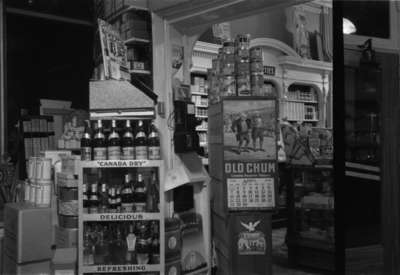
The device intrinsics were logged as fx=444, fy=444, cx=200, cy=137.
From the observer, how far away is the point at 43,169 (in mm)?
3895

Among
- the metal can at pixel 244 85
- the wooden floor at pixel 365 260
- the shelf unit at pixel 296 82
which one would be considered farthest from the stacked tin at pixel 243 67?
the shelf unit at pixel 296 82

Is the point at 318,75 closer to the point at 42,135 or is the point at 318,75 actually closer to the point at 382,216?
the point at 42,135

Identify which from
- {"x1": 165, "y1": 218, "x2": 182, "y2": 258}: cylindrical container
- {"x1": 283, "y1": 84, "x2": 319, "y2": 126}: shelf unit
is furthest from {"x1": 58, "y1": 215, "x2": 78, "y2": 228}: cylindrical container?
{"x1": 283, "y1": 84, "x2": 319, "y2": 126}: shelf unit

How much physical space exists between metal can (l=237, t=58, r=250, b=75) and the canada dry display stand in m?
0.25

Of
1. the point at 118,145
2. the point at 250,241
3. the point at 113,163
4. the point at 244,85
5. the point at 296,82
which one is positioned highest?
the point at 296,82

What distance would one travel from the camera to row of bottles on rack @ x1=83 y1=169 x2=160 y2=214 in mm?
3324

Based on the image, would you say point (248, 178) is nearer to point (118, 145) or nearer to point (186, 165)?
point (186, 165)

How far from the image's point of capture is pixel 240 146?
366 cm

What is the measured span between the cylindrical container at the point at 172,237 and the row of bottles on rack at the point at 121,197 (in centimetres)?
21

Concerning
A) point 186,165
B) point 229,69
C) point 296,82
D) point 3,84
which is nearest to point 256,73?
point 229,69

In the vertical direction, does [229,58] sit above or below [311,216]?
above

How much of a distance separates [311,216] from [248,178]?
130 cm

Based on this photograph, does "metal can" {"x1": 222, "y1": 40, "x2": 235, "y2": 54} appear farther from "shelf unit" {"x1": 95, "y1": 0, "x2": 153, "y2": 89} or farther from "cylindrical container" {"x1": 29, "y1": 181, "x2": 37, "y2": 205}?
"cylindrical container" {"x1": 29, "y1": 181, "x2": 37, "y2": 205}

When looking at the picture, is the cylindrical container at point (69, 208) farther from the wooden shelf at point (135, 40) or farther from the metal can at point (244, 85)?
the metal can at point (244, 85)
